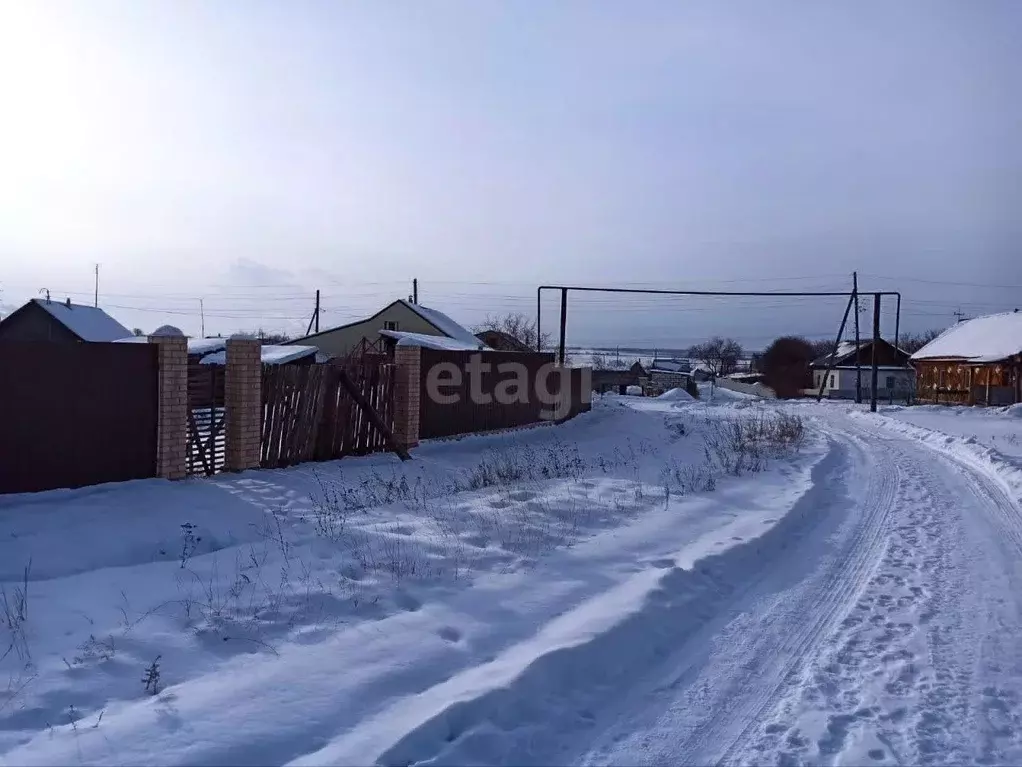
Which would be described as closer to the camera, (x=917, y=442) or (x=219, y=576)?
(x=219, y=576)

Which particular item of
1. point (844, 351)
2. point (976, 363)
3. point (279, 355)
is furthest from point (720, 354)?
point (279, 355)

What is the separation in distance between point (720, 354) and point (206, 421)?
106821 millimetres

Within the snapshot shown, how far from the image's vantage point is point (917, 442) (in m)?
19.8

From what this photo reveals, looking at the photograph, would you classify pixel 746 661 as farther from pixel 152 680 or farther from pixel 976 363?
pixel 976 363

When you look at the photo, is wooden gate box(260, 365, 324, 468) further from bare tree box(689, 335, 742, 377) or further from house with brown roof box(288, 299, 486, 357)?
bare tree box(689, 335, 742, 377)

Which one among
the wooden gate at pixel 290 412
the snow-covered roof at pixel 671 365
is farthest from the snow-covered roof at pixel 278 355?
the snow-covered roof at pixel 671 365

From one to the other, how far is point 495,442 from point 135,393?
8472 mm

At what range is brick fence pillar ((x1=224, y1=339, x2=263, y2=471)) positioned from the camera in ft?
36.5

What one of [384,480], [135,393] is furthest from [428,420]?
[135,393]

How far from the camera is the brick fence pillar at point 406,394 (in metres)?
14.7

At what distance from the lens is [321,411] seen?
1261cm

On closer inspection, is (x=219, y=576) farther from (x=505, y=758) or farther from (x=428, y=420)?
(x=428, y=420)

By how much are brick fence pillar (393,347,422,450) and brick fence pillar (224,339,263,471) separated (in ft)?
11.9

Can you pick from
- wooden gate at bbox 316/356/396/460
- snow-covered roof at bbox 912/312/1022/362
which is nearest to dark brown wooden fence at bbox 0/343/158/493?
wooden gate at bbox 316/356/396/460
